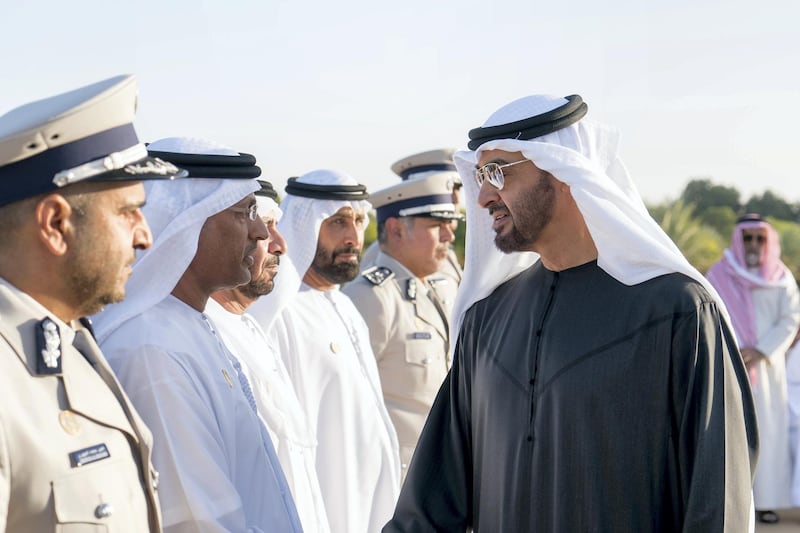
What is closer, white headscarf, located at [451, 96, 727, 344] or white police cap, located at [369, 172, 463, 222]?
white headscarf, located at [451, 96, 727, 344]

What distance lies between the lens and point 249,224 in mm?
3473

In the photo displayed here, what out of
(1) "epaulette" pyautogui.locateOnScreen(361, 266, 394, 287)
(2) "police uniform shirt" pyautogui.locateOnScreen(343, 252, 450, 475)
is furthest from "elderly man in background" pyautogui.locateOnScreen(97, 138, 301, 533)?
(1) "epaulette" pyautogui.locateOnScreen(361, 266, 394, 287)

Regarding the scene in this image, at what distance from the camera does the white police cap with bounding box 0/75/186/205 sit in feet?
7.29

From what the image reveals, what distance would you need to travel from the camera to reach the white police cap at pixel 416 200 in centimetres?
684

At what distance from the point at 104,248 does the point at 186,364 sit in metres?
0.73

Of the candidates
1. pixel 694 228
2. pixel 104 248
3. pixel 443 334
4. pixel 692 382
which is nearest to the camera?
pixel 104 248

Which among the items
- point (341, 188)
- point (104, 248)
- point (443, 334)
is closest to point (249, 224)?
point (104, 248)

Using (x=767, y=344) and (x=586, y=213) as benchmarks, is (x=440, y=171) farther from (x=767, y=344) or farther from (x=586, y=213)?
(x=586, y=213)

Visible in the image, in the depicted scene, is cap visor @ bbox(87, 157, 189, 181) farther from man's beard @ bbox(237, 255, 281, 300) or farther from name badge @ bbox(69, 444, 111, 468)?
→ man's beard @ bbox(237, 255, 281, 300)

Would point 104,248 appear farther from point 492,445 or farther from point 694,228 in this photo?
point 694,228

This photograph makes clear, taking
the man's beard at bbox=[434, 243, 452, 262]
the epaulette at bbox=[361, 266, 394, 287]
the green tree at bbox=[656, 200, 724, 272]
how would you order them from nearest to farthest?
the epaulette at bbox=[361, 266, 394, 287] → the man's beard at bbox=[434, 243, 452, 262] → the green tree at bbox=[656, 200, 724, 272]

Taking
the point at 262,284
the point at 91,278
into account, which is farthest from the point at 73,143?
the point at 262,284

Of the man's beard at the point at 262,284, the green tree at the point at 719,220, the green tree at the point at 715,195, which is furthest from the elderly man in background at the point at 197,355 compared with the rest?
the green tree at the point at 715,195

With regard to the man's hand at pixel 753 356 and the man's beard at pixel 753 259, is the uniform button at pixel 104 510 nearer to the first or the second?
the man's hand at pixel 753 356
